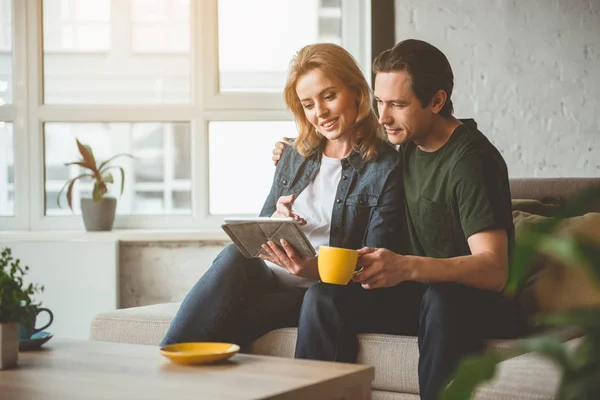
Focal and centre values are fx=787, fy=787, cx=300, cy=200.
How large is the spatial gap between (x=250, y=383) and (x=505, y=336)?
0.77 meters

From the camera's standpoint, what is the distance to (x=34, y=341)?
160cm

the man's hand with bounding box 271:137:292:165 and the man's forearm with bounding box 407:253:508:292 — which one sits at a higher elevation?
the man's hand with bounding box 271:137:292:165

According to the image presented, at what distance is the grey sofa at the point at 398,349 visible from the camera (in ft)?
4.27

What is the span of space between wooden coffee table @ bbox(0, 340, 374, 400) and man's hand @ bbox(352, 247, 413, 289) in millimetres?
Result: 342

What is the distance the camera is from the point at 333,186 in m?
2.17

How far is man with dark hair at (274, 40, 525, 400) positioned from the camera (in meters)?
1.66

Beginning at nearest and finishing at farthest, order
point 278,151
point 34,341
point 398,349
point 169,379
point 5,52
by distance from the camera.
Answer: point 169,379 < point 34,341 < point 398,349 < point 278,151 < point 5,52

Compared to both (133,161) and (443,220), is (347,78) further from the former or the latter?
(133,161)

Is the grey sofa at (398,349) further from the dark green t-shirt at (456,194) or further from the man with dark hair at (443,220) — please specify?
the dark green t-shirt at (456,194)

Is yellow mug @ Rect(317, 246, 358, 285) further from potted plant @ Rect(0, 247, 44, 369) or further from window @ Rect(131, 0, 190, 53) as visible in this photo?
window @ Rect(131, 0, 190, 53)

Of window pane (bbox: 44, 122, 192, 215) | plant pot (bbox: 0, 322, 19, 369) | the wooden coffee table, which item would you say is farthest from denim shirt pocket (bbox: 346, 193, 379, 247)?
window pane (bbox: 44, 122, 192, 215)

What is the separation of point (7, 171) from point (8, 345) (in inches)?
83.2

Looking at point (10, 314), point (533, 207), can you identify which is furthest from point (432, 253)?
point (10, 314)

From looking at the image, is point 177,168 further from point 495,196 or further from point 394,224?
point 495,196
